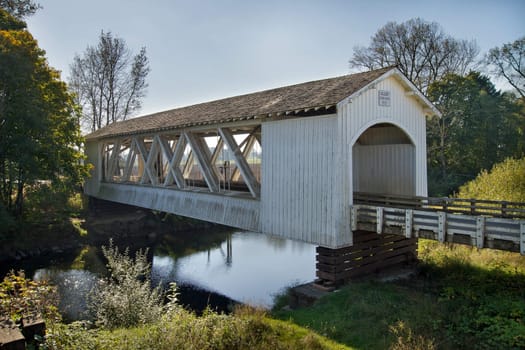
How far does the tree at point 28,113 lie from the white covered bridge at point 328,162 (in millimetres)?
5031

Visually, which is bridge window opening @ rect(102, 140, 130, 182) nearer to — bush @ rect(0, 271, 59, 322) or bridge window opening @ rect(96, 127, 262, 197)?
bridge window opening @ rect(96, 127, 262, 197)

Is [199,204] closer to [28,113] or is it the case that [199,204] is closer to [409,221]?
[409,221]

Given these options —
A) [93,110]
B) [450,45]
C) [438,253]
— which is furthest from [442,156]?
[93,110]

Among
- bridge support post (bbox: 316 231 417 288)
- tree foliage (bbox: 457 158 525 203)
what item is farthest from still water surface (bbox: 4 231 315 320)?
tree foliage (bbox: 457 158 525 203)

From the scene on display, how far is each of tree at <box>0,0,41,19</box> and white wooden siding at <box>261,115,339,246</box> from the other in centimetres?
1380

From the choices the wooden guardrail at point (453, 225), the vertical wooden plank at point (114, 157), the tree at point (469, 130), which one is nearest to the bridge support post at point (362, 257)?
Result: the wooden guardrail at point (453, 225)

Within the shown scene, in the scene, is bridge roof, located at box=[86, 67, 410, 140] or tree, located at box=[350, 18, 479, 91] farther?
tree, located at box=[350, 18, 479, 91]

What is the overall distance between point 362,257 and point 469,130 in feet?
56.4

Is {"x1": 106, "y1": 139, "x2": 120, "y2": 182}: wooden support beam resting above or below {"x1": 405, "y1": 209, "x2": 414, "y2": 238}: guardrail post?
above

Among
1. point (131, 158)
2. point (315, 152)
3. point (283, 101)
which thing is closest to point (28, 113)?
point (131, 158)

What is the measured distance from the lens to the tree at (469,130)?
893 inches

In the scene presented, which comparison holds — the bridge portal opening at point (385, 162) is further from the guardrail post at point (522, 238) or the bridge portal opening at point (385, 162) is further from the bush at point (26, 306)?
the bush at point (26, 306)

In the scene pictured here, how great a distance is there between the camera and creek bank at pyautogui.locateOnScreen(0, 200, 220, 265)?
16.2 meters

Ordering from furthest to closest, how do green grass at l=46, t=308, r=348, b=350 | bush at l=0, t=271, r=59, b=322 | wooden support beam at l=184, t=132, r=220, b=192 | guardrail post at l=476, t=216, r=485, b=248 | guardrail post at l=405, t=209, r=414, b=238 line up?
wooden support beam at l=184, t=132, r=220, b=192 < guardrail post at l=405, t=209, r=414, b=238 < guardrail post at l=476, t=216, r=485, b=248 < bush at l=0, t=271, r=59, b=322 < green grass at l=46, t=308, r=348, b=350
